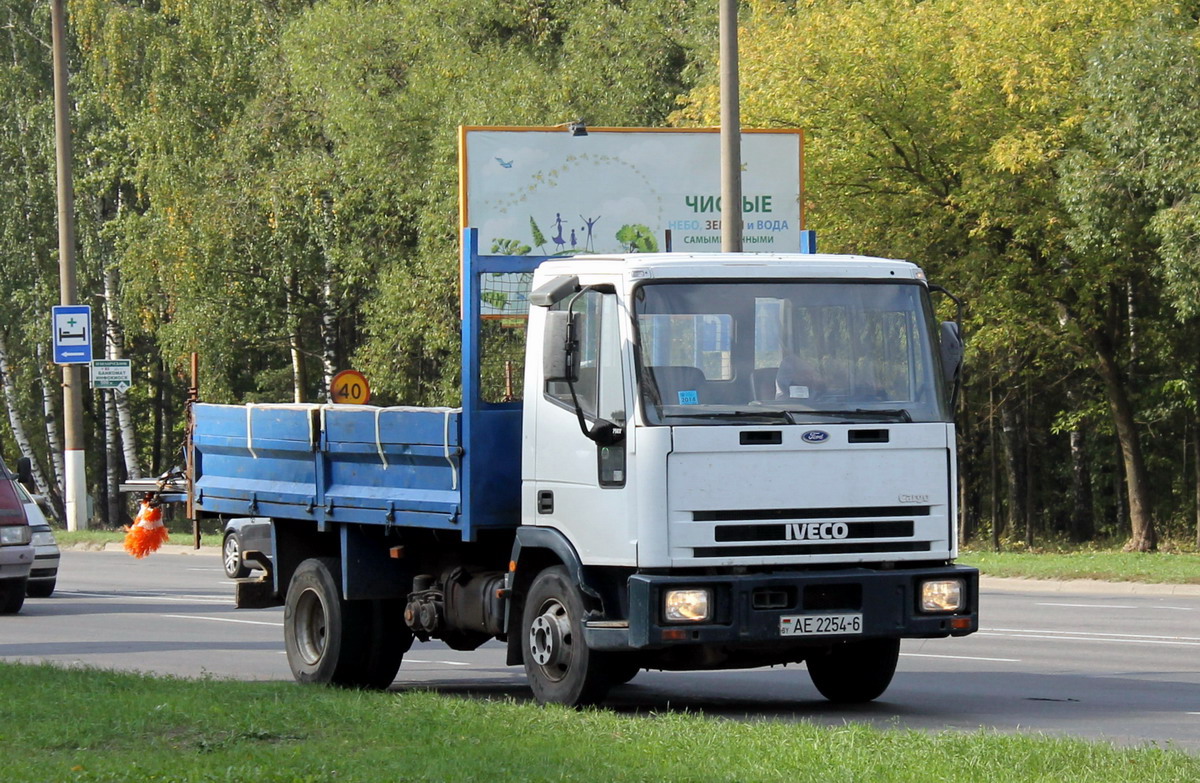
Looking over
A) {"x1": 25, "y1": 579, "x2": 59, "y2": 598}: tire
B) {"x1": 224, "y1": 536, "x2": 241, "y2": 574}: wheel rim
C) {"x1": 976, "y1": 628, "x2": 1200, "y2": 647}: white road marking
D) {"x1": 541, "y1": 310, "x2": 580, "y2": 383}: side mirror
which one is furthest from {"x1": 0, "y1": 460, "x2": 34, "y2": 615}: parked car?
{"x1": 541, "y1": 310, "x2": 580, "y2": 383}: side mirror

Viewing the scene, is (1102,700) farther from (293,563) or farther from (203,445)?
(203,445)

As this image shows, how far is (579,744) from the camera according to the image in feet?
28.8

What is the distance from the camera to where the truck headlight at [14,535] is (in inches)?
773

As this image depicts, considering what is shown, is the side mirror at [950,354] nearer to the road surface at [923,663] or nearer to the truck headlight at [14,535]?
the road surface at [923,663]

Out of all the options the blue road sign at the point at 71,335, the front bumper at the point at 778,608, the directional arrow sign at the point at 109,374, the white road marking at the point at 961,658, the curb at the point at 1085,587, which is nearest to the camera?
the front bumper at the point at 778,608

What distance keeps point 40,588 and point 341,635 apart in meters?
11.6

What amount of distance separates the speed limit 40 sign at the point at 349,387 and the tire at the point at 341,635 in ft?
43.0

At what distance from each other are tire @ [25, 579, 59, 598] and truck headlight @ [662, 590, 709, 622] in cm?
1449

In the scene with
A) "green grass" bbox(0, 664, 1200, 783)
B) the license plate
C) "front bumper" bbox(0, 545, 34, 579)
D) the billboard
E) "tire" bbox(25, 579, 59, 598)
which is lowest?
"tire" bbox(25, 579, 59, 598)

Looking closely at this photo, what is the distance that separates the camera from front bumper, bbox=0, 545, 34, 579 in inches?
773

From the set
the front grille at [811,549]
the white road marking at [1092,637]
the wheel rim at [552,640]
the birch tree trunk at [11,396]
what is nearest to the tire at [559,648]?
the wheel rim at [552,640]

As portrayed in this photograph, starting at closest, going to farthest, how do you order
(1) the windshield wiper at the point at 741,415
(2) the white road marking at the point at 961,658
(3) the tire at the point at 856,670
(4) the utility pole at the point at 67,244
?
(1) the windshield wiper at the point at 741,415 → (3) the tire at the point at 856,670 → (2) the white road marking at the point at 961,658 → (4) the utility pole at the point at 67,244

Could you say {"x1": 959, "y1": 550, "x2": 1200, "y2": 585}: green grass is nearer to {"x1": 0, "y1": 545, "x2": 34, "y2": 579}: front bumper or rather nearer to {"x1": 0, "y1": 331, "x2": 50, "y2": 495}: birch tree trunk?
{"x1": 0, "y1": 545, "x2": 34, "y2": 579}: front bumper

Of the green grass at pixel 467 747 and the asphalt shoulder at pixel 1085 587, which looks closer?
the green grass at pixel 467 747
